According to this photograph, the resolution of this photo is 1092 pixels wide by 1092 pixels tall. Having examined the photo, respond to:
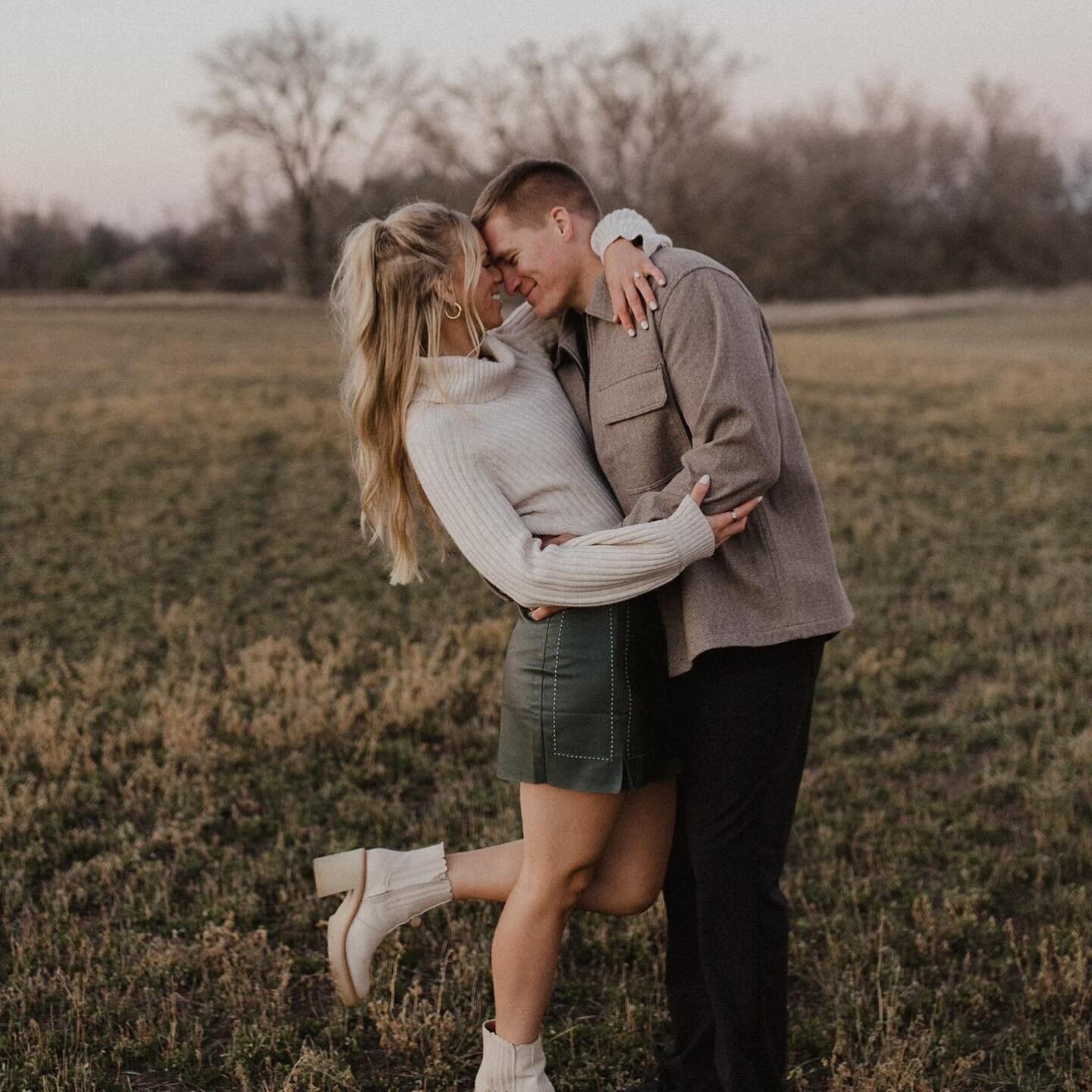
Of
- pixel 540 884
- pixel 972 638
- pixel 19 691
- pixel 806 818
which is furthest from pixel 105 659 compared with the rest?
pixel 972 638

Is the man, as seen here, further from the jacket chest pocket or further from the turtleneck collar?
the turtleneck collar

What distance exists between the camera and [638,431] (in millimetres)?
2611

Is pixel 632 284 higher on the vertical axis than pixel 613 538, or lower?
higher

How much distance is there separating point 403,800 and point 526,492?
263cm

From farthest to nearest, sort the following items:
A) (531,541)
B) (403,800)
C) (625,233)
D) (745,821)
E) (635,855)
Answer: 1. (403,800)
2. (635,855)
3. (625,233)
4. (745,821)
5. (531,541)

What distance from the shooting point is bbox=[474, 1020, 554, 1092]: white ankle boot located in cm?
278

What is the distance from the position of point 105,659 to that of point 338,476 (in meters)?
5.85

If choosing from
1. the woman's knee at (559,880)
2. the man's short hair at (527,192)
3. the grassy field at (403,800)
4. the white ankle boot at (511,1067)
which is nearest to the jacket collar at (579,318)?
the man's short hair at (527,192)

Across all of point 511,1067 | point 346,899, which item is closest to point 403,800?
point 346,899

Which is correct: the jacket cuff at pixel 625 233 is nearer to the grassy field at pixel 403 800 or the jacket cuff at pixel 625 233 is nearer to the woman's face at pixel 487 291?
the woman's face at pixel 487 291

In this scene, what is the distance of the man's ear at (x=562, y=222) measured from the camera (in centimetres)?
282

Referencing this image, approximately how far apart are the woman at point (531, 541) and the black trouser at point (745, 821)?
0.41 feet

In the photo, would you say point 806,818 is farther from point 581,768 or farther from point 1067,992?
point 581,768

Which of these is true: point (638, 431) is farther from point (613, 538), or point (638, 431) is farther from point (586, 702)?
point (586, 702)
